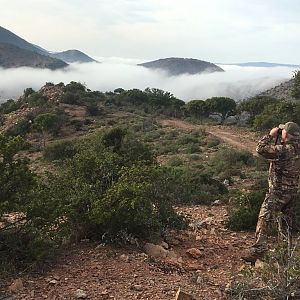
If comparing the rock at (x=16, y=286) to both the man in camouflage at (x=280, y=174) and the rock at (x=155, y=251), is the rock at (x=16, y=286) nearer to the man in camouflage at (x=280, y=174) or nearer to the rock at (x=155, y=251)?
the rock at (x=155, y=251)

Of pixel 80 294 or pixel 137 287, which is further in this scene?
pixel 137 287

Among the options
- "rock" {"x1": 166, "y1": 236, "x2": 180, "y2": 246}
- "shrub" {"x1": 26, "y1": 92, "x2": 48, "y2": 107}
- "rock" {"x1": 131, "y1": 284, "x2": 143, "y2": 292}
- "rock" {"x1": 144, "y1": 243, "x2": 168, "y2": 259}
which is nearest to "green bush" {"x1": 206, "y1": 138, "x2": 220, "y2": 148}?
"rock" {"x1": 166, "y1": 236, "x2": 180, "y2": 246}

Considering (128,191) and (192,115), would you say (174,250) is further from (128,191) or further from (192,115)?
(192,115)

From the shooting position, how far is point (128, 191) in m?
5.73

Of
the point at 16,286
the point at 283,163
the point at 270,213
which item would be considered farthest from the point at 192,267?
the point at 16,286

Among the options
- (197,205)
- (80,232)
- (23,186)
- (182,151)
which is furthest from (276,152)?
(182,151)

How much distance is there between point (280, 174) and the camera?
5.85 metres

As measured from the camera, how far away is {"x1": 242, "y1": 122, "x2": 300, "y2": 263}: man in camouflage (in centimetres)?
573

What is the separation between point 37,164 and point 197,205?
451 inches

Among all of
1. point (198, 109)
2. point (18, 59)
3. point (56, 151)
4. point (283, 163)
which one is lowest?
point (56, 151)

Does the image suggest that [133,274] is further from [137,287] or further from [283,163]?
[283,163]

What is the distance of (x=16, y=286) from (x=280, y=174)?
3527mm

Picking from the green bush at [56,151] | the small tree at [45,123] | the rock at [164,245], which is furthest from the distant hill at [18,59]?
the rock at [164,245]

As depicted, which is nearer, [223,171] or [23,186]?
[23,186]
